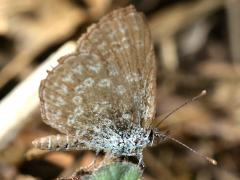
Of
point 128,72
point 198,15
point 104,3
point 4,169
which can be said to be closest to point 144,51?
point 128,72

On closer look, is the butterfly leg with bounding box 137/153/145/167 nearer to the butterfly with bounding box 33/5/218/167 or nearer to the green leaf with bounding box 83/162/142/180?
the butterfly with bounding box 33/5/218/167

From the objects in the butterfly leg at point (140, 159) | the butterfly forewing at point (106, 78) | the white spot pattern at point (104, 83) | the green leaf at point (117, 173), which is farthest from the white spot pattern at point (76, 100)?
the green leaf at point (117, 173)

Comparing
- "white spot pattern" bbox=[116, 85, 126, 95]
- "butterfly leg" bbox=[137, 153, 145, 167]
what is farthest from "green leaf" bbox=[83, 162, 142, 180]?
"white spot pattern" bbox=[116, 85, 126, 95]

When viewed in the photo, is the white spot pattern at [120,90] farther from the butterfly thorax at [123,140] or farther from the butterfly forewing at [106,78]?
the butterfly thorax at [123,140]

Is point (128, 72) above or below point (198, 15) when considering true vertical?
below

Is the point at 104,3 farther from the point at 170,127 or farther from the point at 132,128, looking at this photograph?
the point at 132,128

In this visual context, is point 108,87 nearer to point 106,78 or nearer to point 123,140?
point 106,78

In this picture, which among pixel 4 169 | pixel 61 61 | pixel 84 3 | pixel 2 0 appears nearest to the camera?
pixel 61 61
